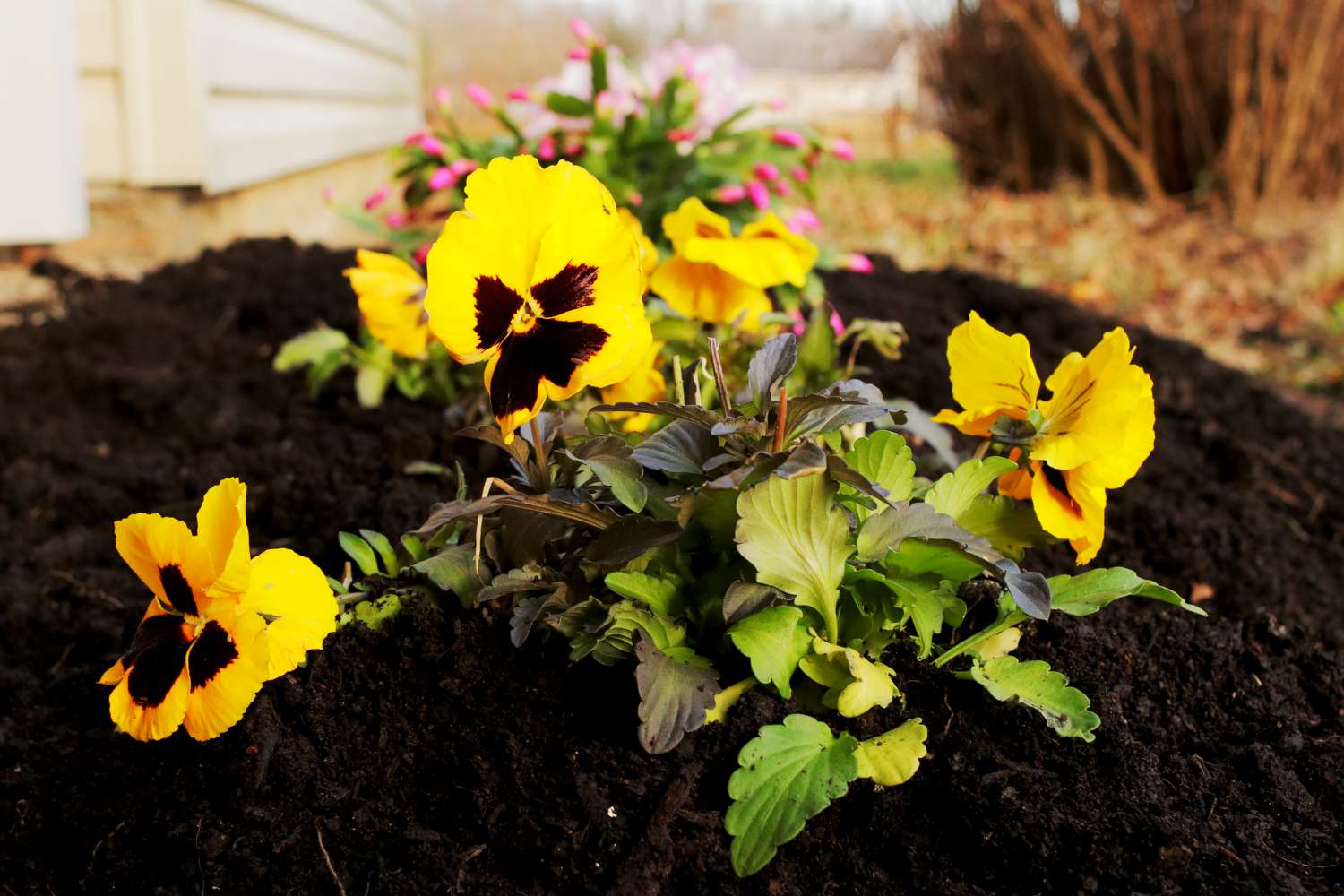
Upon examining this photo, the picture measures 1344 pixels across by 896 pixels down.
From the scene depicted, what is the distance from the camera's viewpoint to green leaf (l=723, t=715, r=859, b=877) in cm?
110

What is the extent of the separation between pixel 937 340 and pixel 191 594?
7.39 feet

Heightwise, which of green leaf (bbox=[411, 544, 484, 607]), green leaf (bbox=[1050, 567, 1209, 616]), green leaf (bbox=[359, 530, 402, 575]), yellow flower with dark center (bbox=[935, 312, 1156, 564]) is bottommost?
green leaf (bbox=[359, 530, 402, 575])

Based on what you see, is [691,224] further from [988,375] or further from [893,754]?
[893,754]

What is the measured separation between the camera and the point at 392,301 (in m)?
2.25

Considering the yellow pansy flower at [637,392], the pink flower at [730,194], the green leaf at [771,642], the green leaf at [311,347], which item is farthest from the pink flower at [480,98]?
the green leaf at [771,642]

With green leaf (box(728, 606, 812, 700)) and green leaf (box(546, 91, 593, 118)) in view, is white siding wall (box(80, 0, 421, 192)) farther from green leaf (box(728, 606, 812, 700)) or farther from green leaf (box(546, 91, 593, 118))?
green leaf (box(728, 606, 812, 700))

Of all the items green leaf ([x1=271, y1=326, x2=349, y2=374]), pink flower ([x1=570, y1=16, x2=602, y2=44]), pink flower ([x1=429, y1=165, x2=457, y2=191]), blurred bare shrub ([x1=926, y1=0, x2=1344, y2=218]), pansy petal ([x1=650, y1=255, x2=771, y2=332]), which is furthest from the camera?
blurred bare shrub ([x1=926, y1=0, x2=1344, y2=218])

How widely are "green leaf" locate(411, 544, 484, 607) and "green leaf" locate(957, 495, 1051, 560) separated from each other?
577 mm

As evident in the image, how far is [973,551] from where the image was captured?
120 centimetres

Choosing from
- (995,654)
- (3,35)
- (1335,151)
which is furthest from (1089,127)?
(995,654)

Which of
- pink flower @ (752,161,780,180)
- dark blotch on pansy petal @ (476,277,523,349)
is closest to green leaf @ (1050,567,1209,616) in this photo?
dark blotch on pansy petal @ (476,277,523,349)

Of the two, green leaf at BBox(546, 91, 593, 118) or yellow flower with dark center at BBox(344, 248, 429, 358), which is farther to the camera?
green leaf at BBox(546, 91, 593, 118)

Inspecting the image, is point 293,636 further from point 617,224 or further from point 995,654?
point 995,654

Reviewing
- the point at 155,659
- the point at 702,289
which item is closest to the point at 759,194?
the point at 702,289
